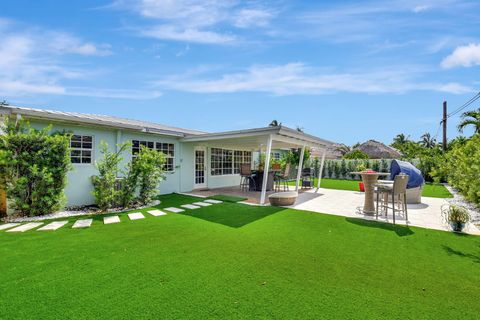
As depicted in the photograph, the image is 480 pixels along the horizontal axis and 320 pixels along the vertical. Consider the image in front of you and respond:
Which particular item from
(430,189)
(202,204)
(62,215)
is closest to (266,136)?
(202,204)

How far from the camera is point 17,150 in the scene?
19.9ft

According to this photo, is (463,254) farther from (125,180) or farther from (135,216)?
(125,180)

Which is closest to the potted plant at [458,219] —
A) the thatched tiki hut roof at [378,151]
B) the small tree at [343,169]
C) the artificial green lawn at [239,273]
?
the artificial green lawn at [239,273]

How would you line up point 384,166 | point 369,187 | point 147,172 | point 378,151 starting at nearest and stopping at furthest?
point 369,187
point 147,172
point 384,166
point 378,151

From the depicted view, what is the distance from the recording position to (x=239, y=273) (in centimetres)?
325

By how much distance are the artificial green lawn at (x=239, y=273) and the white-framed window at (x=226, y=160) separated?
7970mm

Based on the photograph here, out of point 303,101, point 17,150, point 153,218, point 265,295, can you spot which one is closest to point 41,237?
point 153,218

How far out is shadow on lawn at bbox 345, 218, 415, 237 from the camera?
5188 millimetres

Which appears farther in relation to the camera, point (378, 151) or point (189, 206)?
point (378, 151)

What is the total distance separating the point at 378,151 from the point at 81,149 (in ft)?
109

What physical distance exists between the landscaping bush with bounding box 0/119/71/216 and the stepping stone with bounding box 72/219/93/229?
133cm

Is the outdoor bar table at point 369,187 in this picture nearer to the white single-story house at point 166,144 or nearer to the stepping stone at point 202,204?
the white single-story house at point 166,144

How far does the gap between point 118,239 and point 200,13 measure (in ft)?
23.3

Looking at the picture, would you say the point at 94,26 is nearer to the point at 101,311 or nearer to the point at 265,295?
the point at 101,311
